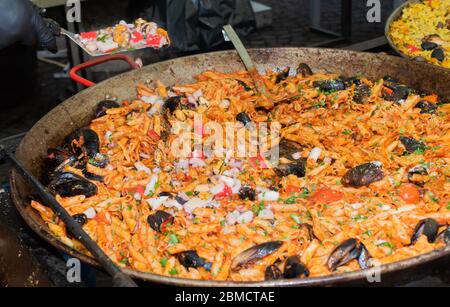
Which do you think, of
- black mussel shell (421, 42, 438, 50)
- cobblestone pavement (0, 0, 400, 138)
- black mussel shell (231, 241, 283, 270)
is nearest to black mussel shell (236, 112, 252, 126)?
black mussel shell (231, 241, 283, 270)

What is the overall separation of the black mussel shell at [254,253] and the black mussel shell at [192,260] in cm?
17

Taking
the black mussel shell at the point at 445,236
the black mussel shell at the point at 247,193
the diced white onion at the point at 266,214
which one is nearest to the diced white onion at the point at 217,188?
the black mussel shell at the point at 247,193

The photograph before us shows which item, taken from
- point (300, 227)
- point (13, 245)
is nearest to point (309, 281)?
point (300, 227)

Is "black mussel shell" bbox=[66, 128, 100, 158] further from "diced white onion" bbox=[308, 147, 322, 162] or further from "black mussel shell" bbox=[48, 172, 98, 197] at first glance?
"diced white onion" bbox=[308, 147, 322, 162]

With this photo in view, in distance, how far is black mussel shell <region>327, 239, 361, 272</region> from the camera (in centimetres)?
300

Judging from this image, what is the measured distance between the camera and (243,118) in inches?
183

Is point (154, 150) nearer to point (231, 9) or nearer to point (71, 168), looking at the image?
point (71, 168)

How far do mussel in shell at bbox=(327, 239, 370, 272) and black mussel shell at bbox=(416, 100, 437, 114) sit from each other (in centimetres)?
204

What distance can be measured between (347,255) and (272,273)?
441mm

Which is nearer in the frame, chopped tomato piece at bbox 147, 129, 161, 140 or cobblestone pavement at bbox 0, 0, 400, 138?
chopped tomato piece at bbox 147, 129, 161, 140

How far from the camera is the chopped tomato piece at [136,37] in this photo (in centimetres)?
562

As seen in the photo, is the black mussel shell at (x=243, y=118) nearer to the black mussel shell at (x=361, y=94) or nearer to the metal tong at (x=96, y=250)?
the black mussel shell at (x=361, y=94)

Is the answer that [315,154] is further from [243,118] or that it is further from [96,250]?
[96,250]

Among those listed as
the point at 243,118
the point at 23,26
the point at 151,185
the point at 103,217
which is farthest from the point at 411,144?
the point at 23,26
